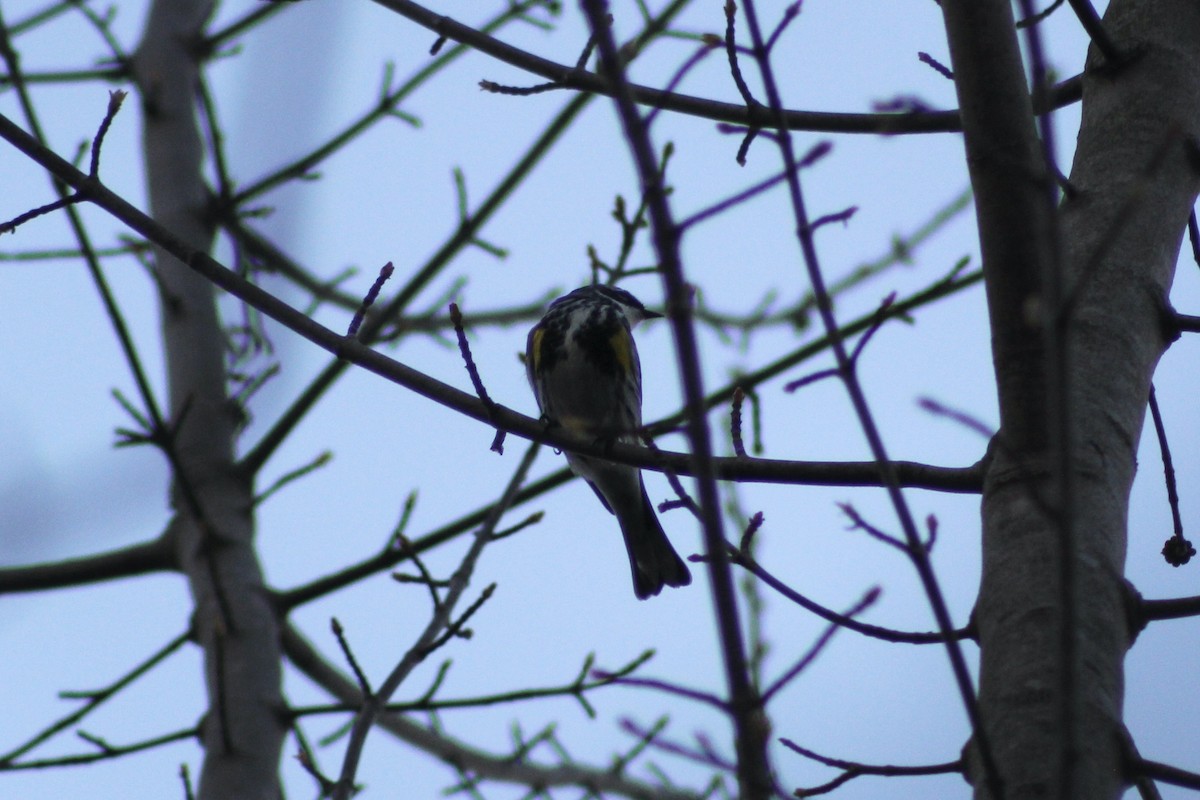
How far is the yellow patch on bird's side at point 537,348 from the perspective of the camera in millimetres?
5457

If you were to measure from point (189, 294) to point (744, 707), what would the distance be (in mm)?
4267

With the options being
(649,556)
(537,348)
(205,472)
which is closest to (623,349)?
(537,348)

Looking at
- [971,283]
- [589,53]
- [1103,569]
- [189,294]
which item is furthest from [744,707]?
[189,294]

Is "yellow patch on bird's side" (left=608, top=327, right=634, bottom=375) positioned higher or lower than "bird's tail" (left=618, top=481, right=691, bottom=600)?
higher

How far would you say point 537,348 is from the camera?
551cm

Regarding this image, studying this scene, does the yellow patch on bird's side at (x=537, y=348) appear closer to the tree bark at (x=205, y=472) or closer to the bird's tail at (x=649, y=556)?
the bird's tail at (x=649, y=556)

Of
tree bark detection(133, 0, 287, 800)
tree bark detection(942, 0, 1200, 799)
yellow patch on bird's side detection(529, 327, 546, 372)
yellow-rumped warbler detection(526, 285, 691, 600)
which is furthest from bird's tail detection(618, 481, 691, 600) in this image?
tree bark detection(942, 0, 1200, 799)

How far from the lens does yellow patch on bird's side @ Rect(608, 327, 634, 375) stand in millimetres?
5426

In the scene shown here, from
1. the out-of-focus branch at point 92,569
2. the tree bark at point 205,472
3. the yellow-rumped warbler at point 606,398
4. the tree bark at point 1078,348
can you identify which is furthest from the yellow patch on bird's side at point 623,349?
the tree bark at point 1078,348

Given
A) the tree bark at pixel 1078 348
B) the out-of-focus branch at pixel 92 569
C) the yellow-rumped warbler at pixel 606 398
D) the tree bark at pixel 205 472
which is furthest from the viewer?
the yellow-rumped warbler at pixel 606 398

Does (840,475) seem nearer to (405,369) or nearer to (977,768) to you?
(977,768)

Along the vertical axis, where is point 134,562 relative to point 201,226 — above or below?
below

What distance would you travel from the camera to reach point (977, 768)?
2064 millimetres

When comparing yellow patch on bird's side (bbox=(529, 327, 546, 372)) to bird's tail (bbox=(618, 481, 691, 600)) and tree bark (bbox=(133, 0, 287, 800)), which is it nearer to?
bird's tail (bbox=(618, 481, 691, 600))
